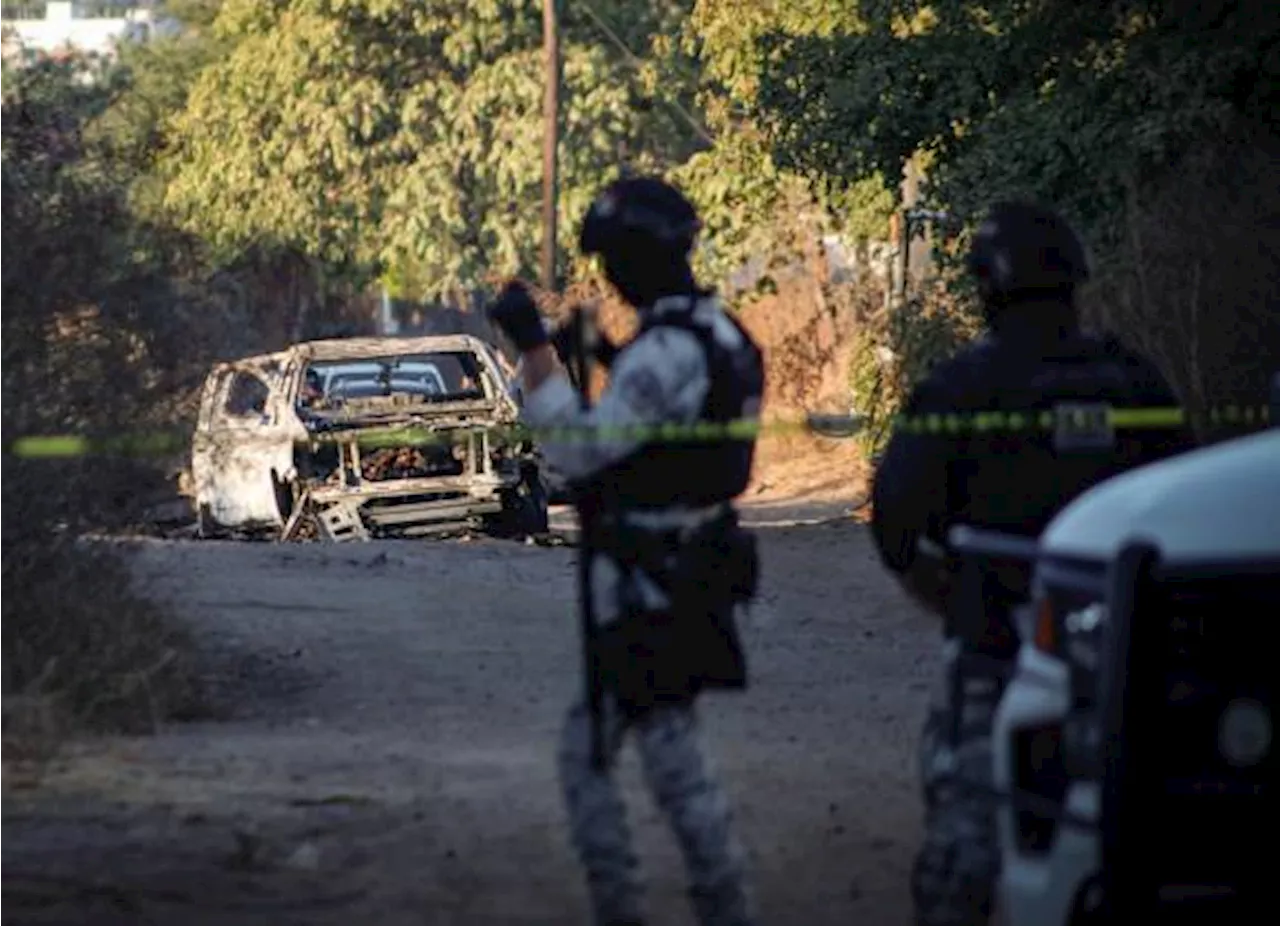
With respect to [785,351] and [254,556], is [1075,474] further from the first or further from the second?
[785,351]

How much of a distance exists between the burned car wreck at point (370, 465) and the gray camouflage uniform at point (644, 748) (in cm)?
1626

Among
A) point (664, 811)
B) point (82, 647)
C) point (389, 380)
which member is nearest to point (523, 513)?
point (389, 380)

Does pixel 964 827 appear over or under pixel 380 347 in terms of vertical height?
under

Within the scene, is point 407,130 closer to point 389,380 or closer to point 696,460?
point 389,380

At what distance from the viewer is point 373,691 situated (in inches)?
549

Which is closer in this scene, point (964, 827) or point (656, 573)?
point (964, 827)

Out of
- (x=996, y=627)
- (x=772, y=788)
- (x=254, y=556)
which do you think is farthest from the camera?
(x=254, y=556)

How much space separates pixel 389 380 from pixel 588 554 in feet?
63.8

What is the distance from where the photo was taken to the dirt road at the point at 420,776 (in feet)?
28.3

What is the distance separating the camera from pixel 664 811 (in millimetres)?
7113

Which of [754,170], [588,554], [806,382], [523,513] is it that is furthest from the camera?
[806,382]

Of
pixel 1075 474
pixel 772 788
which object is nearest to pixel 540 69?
pixel 772 788

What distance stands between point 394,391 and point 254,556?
6.49 metres

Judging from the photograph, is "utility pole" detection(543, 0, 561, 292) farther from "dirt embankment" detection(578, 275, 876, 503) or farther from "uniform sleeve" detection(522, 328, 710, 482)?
"uniform sleeve" detection(522, 328, 710, 482)
